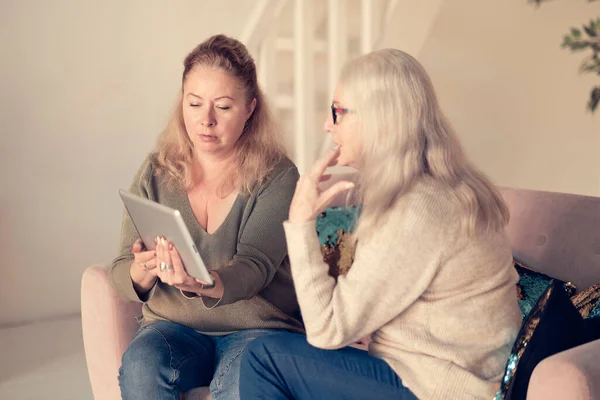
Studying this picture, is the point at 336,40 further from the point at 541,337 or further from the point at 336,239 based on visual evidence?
the point at 541,337

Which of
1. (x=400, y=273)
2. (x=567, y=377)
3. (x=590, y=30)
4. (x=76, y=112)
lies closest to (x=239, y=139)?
(x=400, y=273)

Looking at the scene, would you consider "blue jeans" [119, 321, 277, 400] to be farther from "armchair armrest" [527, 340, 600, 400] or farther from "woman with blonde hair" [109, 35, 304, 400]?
"armchair armrest" [527, 340, 600, 400]

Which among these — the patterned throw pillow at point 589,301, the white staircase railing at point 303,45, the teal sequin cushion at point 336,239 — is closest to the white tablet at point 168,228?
the teal sequin cushion at point 336,239

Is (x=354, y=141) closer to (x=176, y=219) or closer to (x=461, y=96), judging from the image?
(x=176, y=219)

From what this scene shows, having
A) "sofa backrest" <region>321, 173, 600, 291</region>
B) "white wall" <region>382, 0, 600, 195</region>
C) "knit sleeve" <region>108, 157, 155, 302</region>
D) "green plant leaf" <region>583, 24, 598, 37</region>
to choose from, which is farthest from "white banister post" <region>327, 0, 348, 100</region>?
"knit sleeve" <region>108, 157, 155, 302</region>

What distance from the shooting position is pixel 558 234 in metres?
2.13

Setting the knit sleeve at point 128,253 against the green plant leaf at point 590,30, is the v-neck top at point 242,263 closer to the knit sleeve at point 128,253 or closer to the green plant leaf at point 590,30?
the knit sleeve at point 128,253

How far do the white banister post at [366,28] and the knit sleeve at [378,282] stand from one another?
227 centimetres

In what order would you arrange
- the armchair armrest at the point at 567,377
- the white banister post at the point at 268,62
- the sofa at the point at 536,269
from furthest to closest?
the white banister post at the point at 268,62, the sofa at the point at 536,269, the armchair armrest at the point at 567,377

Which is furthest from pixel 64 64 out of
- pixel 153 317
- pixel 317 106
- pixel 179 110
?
pixel 153 317

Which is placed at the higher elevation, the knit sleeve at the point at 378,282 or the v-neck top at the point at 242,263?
the knit sleeve at the point at 378,282

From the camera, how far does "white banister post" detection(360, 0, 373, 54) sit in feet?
12.0

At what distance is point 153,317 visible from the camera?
1.98 m

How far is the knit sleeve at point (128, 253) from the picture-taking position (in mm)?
1904
